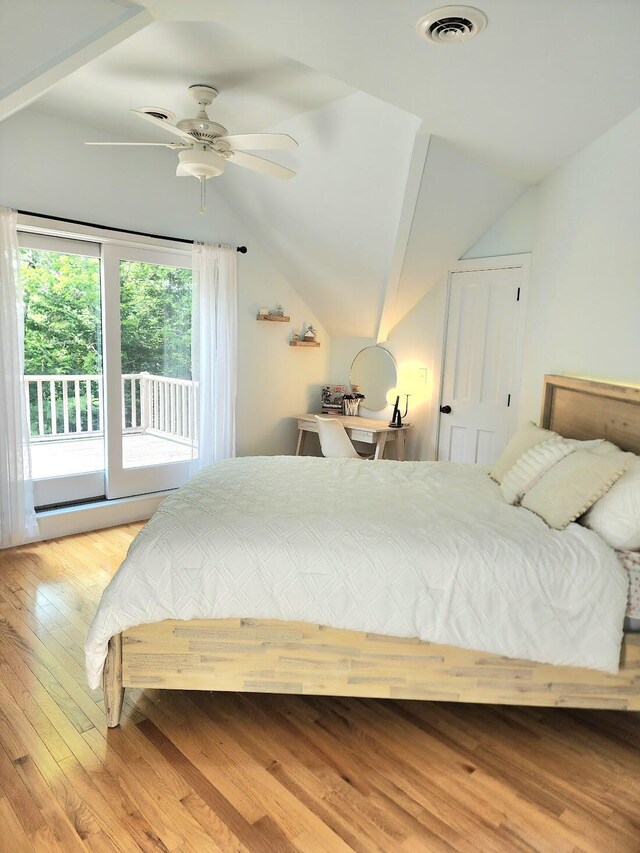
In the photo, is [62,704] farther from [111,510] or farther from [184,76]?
[184,76]

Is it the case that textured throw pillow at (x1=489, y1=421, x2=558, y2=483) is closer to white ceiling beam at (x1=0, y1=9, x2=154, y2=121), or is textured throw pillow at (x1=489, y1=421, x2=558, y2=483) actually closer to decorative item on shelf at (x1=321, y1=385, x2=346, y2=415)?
white ceiling beam at (x1=0, y1=9, x2=154, y2=121)

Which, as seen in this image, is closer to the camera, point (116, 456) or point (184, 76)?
point (184, 76)

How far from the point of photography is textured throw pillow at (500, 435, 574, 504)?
2488 millimetres

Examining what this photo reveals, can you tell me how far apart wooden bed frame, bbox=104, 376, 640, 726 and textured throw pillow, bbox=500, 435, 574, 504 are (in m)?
0.79

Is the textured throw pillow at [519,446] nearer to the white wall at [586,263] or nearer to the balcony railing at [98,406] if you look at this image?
the white wall at [586,263]

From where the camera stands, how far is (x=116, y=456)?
4.24 meters

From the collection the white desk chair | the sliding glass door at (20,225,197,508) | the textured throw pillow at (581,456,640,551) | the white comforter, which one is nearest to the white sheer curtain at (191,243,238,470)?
the sliding glass door at (20,225,197,508)

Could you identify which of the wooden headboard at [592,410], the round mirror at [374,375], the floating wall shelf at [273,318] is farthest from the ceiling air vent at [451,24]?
the round mirror at [374,375]

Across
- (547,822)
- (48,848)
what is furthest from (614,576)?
(48,848)

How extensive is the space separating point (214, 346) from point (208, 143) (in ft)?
6.57

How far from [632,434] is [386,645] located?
148 centimetres

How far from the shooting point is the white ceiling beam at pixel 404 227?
3.15 m

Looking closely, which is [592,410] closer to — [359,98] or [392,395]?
[359,98]

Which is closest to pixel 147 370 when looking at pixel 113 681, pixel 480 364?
pixel 480 364
